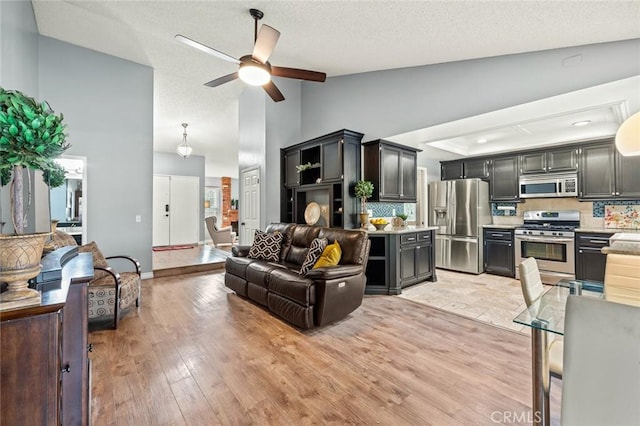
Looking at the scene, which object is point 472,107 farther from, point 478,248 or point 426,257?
point 478,248

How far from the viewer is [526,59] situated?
3045mm

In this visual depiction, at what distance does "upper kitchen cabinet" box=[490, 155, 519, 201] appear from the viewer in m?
5.41

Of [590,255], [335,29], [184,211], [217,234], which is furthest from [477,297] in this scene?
[184,211]

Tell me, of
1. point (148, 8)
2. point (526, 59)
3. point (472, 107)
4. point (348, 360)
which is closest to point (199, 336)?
point (348, 360)

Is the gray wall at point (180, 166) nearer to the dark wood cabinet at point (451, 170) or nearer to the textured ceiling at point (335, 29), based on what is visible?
the textured ceiling at point (335, 29)

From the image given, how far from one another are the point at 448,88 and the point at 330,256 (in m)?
2.69

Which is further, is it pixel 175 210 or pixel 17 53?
pixel 175 210

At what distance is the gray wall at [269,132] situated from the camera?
17.7 ft

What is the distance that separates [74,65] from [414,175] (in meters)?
5.81

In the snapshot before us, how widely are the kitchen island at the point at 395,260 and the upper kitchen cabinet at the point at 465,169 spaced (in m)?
2.16

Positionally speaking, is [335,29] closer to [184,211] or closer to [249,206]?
[249,206]

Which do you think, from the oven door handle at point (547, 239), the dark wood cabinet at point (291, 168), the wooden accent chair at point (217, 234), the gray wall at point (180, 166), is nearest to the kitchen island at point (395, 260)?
the dark wood cabinet at point (291, 168)

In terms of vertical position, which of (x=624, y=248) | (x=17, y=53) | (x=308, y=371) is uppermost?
(x=17, y=53)

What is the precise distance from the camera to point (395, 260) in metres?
4.14
